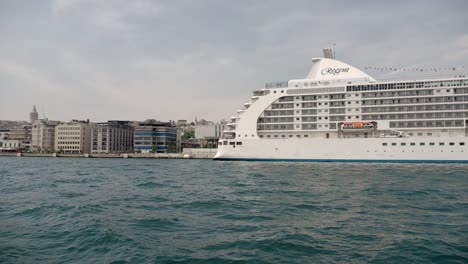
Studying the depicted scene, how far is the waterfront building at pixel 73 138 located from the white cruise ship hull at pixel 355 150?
85.2m

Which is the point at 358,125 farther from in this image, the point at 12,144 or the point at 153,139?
the point at 12,144

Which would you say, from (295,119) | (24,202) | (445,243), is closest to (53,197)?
(24,202)

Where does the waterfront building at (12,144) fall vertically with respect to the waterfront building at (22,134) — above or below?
below

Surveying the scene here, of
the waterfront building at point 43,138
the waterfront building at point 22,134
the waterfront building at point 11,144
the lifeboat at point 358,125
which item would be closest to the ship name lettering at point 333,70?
the lifeboat at point 358,125

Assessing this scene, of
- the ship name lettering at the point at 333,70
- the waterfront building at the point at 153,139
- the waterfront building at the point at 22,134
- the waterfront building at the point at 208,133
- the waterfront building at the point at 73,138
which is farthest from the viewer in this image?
the waterfront building at the point at 22,134

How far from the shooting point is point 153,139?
114938 millimetres

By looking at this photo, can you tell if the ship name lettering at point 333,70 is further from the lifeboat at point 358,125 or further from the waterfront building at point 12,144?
the waterfront building at point 12,144

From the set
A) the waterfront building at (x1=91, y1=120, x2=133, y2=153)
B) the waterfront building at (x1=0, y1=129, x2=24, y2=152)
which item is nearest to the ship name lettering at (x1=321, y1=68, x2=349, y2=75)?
the waterfront building at (x1=91, y1=120, x2=133, y2=153)

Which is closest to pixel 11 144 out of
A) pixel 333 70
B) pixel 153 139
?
pixel 153 139

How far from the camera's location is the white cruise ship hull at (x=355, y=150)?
1736 inches

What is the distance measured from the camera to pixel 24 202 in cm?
1515

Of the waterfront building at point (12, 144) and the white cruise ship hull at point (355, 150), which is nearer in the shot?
the white cruise ship hull at point (355, 150)

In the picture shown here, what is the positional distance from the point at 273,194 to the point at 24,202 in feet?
37.5

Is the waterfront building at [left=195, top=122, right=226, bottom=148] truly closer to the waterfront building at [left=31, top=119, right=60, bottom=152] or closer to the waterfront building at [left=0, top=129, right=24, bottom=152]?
the waterfront building at [left=31, top=119, right=60, bottom=152]
